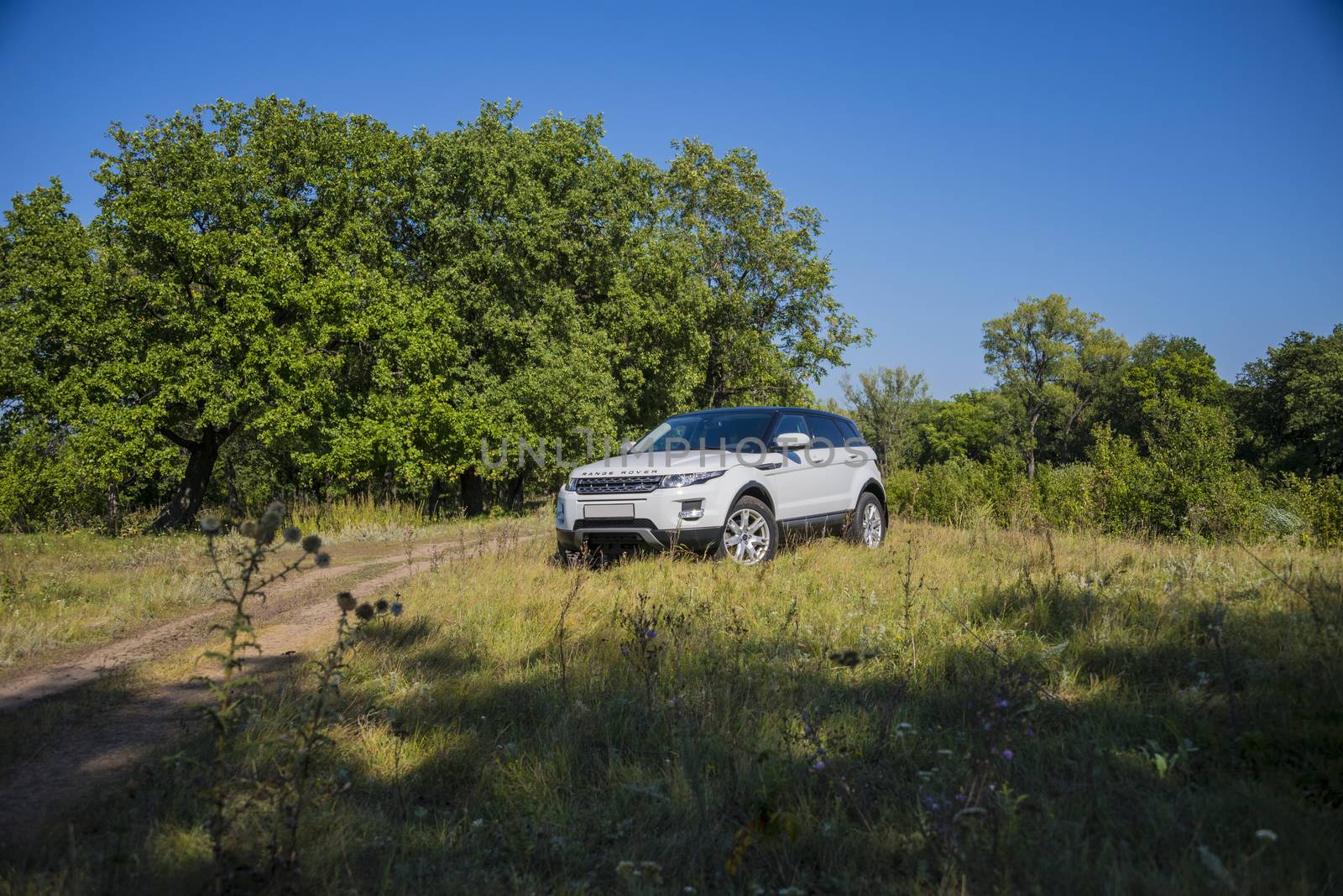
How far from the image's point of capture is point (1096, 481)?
40.4ft

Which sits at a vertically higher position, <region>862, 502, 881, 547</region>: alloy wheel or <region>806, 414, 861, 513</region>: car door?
<region>806, 414, 861, 513</region>: car door

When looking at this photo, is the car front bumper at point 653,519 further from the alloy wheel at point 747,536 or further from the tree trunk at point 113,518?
the tree trunk at point 113,518

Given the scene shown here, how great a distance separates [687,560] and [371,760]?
4233mm

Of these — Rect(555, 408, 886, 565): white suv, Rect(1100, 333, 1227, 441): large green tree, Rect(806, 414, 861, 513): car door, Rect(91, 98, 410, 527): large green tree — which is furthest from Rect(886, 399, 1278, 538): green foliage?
Rect(1100, 333, 1227, 441): large green tree

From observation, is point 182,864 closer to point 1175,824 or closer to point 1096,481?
point 1175,824

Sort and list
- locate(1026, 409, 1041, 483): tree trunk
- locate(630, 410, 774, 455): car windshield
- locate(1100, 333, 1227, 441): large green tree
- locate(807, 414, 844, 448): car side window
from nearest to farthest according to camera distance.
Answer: locate(630, 410, 774, 455): car windshield
locate(807, 414, 844, 448): car side window
locate(1100, 333, 1227, 441): large green tree
locate(1026, 409, 1041, 483): tree trunk

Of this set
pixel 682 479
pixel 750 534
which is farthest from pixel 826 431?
pixel 682 479

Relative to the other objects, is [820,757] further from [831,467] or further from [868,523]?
[868,523]

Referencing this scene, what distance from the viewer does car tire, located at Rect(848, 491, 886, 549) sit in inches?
373

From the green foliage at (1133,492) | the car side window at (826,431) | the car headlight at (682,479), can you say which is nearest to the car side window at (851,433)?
the car side window at (826,431)

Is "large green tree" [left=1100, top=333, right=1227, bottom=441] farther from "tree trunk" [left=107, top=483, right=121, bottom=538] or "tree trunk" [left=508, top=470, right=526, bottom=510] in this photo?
"tree trunk" [left=107, top=483, right=121, bottom=538]

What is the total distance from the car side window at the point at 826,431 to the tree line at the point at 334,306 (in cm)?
1351

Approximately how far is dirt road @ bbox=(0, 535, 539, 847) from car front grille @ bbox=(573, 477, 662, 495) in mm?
2358

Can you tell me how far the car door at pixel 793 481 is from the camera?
27.5ft
